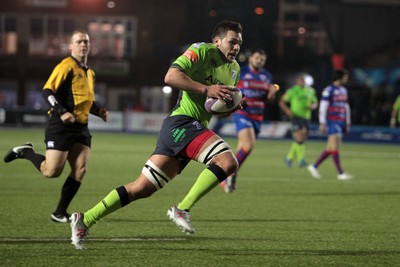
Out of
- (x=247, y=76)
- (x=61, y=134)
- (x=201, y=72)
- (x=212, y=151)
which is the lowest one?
(x=61, y=134)

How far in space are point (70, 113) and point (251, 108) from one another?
5.19 meters

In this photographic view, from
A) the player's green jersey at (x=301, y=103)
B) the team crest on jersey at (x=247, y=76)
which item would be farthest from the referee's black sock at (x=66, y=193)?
the player's green jersey at (x=301, y=103)

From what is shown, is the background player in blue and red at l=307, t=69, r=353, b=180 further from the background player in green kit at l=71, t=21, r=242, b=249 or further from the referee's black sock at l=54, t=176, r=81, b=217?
the background player in green kit at l=71, t=21, r=242, b=249

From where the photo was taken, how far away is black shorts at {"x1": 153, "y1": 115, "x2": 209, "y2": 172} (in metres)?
7.01

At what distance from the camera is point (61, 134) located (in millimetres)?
8922

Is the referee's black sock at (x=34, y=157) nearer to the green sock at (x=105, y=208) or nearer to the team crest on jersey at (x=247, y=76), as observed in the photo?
the green sock at (x=105, y=208)

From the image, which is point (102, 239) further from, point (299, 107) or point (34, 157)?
point (299, 107)

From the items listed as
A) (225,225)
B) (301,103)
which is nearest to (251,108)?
(225,225)

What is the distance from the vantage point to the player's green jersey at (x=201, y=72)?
7.06 metres

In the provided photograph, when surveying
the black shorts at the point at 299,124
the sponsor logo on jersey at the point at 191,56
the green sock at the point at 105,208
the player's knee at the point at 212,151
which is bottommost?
the black shorts at the point at 299,124

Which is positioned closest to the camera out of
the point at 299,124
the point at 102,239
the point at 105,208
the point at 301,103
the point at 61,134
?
the point at 105,208

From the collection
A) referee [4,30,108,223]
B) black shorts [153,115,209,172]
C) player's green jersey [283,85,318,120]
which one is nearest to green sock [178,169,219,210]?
black shorts [153,115,209,172]

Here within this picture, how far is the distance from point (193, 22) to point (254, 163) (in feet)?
112

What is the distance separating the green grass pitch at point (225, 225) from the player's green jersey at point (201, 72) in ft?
4.10
